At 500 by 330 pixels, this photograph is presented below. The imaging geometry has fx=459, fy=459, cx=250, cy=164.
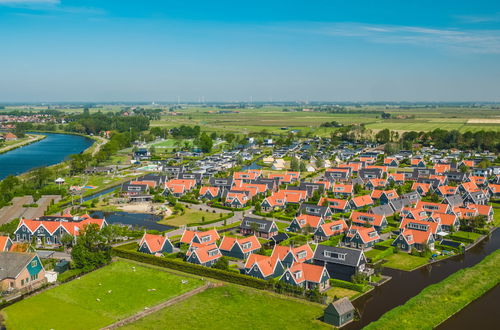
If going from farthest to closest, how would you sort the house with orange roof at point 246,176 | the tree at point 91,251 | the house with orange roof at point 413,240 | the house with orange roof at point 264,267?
the house with orange roof at point 246,176 < the house with orange roof at point 413,240 < the tree at point 91,251 < the house with orange roof at point 264,267

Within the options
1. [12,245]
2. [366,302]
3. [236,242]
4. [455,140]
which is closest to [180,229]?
[236,242]

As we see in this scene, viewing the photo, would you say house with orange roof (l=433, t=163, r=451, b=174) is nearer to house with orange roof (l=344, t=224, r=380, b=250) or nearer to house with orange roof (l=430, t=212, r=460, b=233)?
house with orange roof (l=430, t=212, r=460, b=233)

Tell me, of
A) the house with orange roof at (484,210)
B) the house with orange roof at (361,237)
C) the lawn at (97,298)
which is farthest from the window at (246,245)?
the house with orange roof at (484,210)

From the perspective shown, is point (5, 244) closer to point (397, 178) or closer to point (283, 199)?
point (283, 199)

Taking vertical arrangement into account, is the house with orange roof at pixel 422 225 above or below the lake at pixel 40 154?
above

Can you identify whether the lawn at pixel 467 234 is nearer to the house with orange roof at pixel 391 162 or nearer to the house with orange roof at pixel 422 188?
the house with orange roof at pixel 422 188

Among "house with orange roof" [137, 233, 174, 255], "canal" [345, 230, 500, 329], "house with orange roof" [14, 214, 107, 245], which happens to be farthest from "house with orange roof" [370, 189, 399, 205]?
"house with orange roof" [14, 214, 107, 245]
